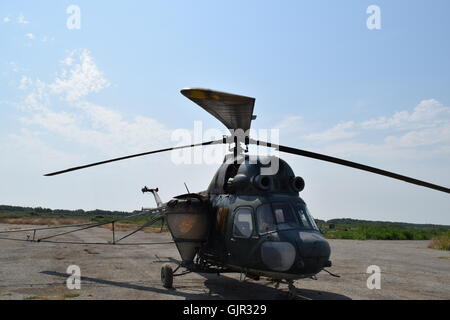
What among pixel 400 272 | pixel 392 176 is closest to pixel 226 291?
pixel 392 176

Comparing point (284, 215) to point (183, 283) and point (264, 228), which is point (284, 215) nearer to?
point (264, 228)

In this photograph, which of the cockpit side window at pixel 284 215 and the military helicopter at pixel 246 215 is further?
the cockpit side window at pixel 284 215

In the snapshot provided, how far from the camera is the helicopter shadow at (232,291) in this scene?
10.7 m

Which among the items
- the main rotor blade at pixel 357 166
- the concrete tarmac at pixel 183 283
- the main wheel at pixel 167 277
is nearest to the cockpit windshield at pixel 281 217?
the main rotor blade at pixel 357 166

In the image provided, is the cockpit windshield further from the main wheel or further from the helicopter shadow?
the main wheel

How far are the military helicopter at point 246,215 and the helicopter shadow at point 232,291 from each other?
628 millimetres

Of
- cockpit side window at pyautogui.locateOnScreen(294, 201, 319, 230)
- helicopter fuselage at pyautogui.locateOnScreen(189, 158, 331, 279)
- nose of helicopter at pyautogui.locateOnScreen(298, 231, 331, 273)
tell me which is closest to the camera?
nose of helicopter at pyautogui.locateOnScreen(298, 231, 331, 273)

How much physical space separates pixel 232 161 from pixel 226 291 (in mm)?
3975

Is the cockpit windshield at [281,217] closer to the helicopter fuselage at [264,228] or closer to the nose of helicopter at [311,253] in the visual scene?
the helicopter fuselage at [264,228]

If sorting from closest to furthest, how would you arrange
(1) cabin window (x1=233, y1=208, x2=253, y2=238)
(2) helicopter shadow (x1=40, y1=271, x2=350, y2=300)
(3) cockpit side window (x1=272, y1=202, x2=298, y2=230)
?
(3) cockpit side window (x1=272, y1=202, x2=298, y2=230), (1) cabin window (x1=233, y1=208, x2=253, y2=238), (2) helicopter shadow (x1=40, y1=271, x2=350, y2=300)

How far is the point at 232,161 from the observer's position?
11680 mm

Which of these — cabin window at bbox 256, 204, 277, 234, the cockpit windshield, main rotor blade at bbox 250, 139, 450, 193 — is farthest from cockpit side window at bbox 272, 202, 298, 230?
main rotor blade at bbox 250, 139, 450, 193

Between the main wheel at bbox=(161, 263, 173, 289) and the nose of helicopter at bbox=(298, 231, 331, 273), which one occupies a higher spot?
the nose of helicopter at bbox=(298, 231, 331, 273)

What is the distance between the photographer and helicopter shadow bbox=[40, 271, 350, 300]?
1071cm
